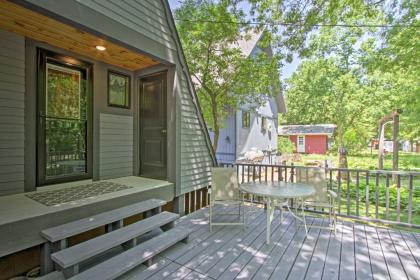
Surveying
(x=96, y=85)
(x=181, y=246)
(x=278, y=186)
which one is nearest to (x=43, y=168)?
(x=96, y=85)

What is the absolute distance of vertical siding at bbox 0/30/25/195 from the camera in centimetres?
313

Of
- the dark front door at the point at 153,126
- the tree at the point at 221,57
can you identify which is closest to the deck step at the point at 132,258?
the dark front door at the point at 153,126

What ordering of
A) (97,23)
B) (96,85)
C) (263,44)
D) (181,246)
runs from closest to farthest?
(97,23) < (181,246) < (96,85) < (263,44)

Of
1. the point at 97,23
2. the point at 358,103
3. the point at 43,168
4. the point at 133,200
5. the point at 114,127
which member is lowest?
the point at 133,200

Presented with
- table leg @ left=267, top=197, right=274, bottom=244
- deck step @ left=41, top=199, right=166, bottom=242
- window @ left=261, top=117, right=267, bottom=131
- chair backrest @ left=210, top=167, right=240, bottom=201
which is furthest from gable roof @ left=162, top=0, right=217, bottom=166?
window @ left=261, top=117, right=267, bottom=131

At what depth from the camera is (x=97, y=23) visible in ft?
9.46

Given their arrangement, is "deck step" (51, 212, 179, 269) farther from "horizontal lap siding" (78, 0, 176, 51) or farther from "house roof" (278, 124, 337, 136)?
"house roof" (278, 124, 337, 136)

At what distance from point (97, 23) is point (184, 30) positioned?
3872 mm

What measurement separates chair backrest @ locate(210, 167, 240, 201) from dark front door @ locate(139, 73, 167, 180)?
102 cm

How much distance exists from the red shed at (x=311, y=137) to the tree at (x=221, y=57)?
19.1m

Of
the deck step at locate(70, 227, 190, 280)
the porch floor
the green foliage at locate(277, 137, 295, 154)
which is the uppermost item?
the green foliage at locate(277, 137, 295, 154)

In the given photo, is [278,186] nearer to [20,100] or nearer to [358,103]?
[20,100]

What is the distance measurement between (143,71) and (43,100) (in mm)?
1910

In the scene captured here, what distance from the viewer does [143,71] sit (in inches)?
189
